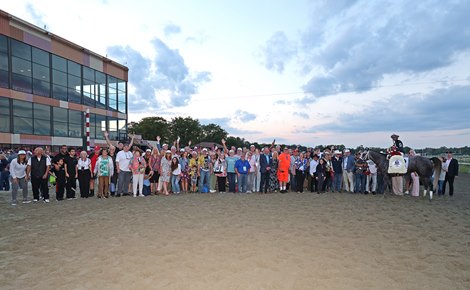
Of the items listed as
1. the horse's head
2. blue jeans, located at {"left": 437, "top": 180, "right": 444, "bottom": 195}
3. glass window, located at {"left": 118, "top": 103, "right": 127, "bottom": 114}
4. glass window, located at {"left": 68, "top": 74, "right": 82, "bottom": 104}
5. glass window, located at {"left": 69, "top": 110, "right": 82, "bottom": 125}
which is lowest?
blue jeans, located at {"left": 437, "top": 180, "right": 444, "bottom": 195}

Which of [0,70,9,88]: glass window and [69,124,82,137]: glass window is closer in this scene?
[0,70,9,88]: glass window

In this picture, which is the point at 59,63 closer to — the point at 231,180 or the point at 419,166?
the point at 231,180

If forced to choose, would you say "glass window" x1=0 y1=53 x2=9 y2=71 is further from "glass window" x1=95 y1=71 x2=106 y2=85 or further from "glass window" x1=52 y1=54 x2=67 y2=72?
"glass window" x1=95 y1=71 x2=106 y2=85

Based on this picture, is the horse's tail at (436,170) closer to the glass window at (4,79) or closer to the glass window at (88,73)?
the glass window at (4,79)

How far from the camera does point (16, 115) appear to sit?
82.2 ft

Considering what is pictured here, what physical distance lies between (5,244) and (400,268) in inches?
252

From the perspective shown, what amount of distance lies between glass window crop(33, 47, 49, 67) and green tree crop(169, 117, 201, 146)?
43236 millimetres

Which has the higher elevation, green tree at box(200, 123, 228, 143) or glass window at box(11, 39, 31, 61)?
glass window at box(11, 39, 31, 61)

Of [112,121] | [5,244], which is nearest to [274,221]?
[5,244]

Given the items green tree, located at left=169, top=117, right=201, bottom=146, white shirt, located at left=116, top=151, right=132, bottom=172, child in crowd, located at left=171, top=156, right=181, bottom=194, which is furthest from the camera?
green tree, located at left=169, top=117, right=201, bottom=146

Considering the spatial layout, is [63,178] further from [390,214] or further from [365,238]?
[390,214]

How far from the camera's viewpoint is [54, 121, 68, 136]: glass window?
2875cm

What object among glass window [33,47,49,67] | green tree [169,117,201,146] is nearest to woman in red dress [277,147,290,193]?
glass window [33,47,49,67]

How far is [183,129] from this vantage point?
71438 millimetres
